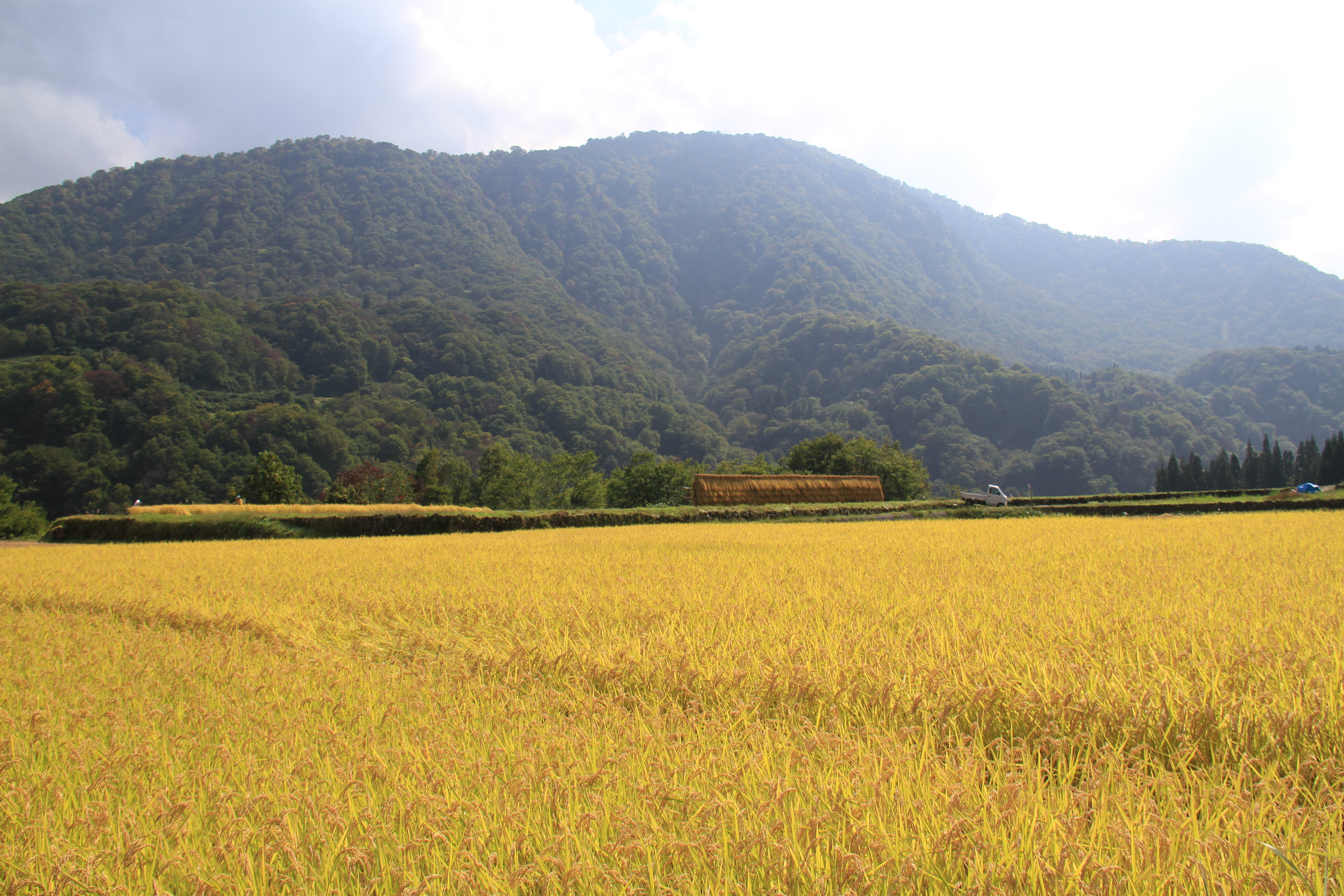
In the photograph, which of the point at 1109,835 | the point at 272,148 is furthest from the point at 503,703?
the point at 272,148

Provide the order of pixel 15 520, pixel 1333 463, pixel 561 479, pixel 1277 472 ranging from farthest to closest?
1. pixel 1277 472
2. pixel 1333 463
3. pixel 561 479
4. pixel 15 520

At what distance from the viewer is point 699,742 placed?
8.54ft

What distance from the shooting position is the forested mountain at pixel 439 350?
65.8 metres

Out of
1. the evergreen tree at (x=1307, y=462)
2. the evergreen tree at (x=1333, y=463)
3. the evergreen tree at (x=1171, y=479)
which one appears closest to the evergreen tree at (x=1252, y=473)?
the evergreen tree at (x=1307, y=462)

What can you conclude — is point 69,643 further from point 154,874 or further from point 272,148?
point 272,148

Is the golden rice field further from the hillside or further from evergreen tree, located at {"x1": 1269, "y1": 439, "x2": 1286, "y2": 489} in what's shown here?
evergreen tree, located at {"x1": 1269, "y1": 439, "x2": 1286, "y2": 489}

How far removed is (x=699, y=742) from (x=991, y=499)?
27.2m

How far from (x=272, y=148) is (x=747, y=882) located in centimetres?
22965

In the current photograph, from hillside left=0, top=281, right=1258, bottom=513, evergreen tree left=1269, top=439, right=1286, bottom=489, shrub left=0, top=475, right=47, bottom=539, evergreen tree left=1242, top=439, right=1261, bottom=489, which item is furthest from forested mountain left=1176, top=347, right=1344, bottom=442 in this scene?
shrub left=0, top=475, right=47, bottom=539

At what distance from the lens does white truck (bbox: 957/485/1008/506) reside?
25375mm

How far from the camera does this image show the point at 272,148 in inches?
7121

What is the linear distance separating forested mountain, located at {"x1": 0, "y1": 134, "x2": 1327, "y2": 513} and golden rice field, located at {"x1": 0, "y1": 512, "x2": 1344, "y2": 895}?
68.2 metres

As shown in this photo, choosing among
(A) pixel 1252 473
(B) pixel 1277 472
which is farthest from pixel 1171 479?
(B) pixel 1277 472

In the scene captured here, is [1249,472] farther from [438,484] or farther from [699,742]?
[699,742]
